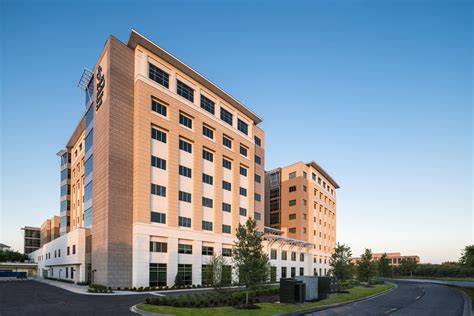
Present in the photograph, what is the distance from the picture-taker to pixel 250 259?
29203mm

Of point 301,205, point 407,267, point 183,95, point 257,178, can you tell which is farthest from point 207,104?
point 407,267

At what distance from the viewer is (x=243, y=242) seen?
29.8m

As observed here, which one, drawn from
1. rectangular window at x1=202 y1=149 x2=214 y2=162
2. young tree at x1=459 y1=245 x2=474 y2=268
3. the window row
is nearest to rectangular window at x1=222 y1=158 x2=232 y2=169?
rectangular window at x1=202 y1=149 x2=214 y2=162

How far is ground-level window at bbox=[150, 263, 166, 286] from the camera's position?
44.2 meters

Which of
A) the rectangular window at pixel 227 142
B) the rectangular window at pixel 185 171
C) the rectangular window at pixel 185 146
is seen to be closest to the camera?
the rectangular window at pixel 185 171

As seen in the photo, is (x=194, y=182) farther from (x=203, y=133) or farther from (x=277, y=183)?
(x=277, y=183)

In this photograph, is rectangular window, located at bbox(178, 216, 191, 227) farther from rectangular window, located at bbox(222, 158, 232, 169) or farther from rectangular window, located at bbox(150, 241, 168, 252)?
rectangular window, located at bbox(222, 158, 232, 169)

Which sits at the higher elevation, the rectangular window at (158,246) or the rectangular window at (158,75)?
the rectangular window at (158,75)

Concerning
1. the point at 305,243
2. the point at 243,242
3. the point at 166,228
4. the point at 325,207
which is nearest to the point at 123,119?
the point at 166,228

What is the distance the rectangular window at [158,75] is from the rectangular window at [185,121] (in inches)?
200

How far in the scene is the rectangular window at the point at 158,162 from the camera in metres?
46.9

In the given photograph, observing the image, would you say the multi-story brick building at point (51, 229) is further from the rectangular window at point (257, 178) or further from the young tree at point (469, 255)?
the young tree at point (469, 255)

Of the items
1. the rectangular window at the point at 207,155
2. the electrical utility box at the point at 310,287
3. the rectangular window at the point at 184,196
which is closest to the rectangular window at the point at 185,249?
the rectangular window at the point at 184,196

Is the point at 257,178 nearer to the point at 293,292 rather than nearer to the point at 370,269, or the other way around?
the point at 370,269
